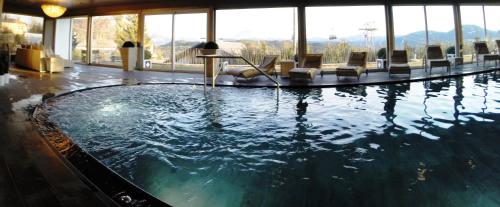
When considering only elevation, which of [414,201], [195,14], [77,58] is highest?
[195,14]

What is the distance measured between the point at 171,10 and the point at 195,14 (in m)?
0.99

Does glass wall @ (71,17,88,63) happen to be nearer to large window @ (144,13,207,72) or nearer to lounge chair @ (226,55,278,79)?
large window @ (144,13,207,72)

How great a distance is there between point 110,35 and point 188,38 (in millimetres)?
4491

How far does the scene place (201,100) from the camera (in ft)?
19.8

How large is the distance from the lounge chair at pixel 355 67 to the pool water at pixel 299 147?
3266 mm

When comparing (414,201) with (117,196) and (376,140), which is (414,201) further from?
(117,196)

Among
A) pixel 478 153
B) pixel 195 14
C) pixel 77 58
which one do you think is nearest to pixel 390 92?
pixel 478 153

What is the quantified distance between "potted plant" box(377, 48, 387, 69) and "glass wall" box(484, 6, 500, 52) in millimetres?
4932

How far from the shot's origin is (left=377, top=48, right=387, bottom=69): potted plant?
11.7 m

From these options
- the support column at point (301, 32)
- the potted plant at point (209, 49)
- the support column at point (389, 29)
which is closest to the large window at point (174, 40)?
the potted plant at point (209, 49)

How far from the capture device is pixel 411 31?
39.6 ft

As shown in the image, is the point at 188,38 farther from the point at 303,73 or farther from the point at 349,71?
the point at 349,71

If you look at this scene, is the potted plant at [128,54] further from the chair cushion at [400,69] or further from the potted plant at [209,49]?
the chair cushion at [400,69]

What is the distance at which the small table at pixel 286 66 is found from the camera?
1027cm
